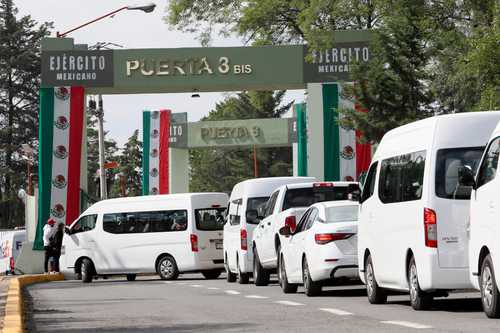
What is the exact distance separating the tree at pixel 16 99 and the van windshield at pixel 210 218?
243 ft

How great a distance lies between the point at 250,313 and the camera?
714 inches

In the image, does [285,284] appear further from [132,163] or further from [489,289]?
[132,163]

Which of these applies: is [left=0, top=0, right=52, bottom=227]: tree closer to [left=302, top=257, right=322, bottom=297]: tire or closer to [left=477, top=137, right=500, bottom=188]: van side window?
[left=302, top=257, right=322, bottom=297]: tire

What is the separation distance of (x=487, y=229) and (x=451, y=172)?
1.74m

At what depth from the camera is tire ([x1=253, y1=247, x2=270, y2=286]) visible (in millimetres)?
28094

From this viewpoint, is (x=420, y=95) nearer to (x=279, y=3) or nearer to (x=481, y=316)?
(x=279, y=3)

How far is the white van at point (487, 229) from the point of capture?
14.6 meters

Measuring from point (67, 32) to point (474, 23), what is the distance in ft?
42.8

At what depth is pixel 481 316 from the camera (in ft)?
52.4

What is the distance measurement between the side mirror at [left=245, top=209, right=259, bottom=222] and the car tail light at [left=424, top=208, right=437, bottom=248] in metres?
12.6

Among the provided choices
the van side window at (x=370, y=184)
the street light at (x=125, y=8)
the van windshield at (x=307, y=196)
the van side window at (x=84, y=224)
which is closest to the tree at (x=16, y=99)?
the street light at (x=125, y=8)

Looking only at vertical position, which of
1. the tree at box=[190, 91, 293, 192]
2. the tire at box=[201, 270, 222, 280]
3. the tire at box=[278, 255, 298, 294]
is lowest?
the tire at box=[201, 270, 222, 280]

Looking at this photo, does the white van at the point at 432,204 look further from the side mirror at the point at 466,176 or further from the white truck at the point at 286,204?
the white truck at the point at 286,204

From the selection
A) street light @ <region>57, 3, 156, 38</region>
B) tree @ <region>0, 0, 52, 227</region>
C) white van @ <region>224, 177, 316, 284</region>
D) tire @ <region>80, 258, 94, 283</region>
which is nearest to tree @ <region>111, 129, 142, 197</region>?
tree @ <region>0, 0, 52, 227</region>
